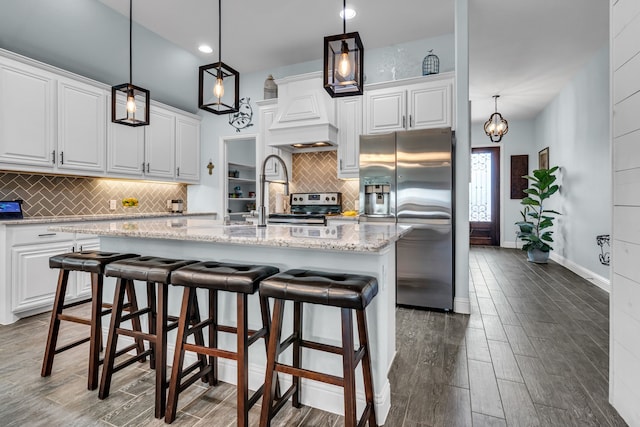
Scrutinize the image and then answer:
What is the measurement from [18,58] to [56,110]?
0.52 metres

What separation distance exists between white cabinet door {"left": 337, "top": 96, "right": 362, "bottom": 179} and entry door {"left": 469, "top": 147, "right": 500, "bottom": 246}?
192 inches

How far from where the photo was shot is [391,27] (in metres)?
4.01

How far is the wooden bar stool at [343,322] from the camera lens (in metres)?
1.32

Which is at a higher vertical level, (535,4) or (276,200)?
(535,4)

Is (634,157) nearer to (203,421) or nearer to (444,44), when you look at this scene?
(203,421)

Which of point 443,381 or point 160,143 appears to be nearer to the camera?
point 443,381

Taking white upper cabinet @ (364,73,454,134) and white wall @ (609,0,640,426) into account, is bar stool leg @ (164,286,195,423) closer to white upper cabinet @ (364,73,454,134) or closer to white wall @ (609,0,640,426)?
white wall @ (609,0,640,426)

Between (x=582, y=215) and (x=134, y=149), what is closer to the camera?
(x=134, y=149)

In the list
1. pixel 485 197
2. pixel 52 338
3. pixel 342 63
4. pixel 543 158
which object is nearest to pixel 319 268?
pixel 342 63

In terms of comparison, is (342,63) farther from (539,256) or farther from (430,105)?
(539,256)

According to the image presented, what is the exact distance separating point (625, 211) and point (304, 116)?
3.38m

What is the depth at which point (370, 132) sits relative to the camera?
406 centimetres

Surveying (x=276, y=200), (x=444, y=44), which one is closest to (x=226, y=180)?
(x=276, y=200)

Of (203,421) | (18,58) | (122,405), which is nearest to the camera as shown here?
(203,421)
